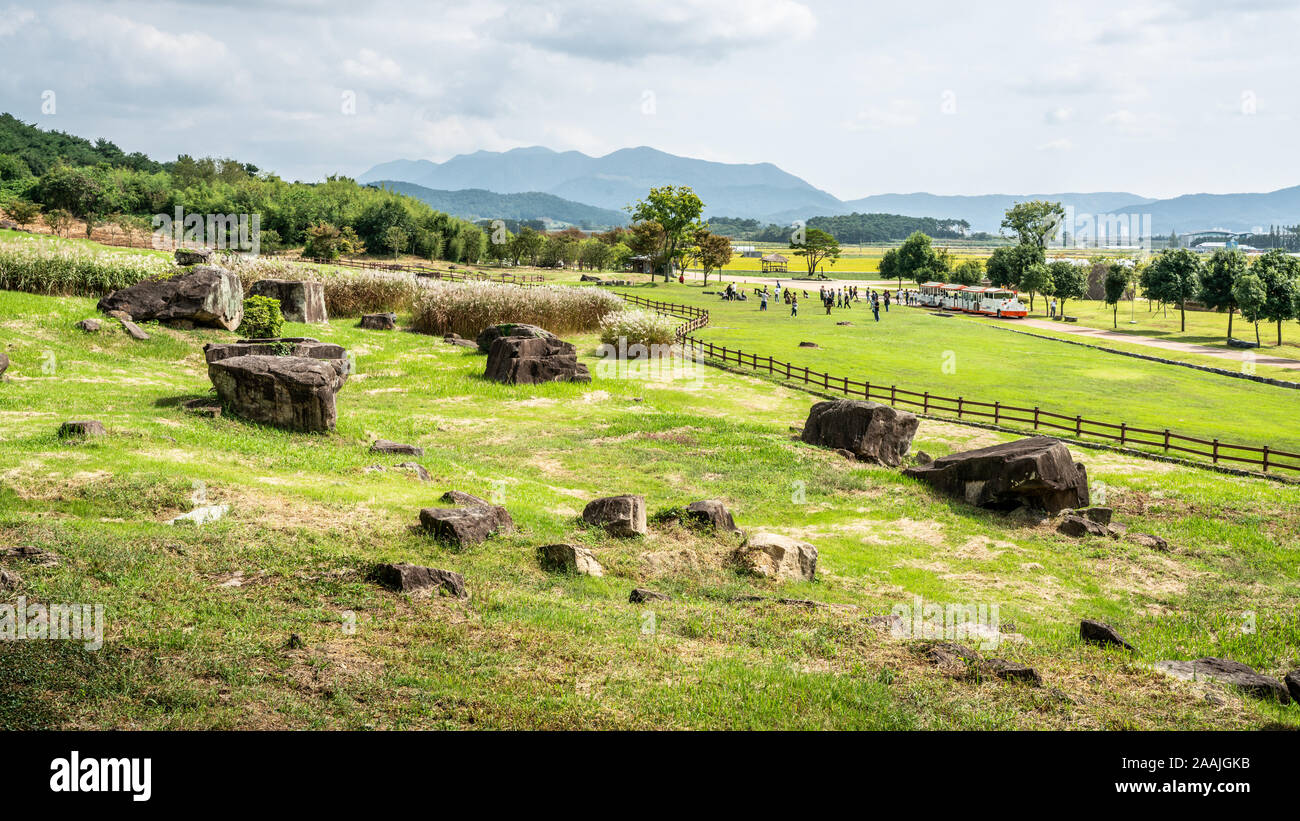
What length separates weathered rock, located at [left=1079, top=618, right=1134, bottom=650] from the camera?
13.1m

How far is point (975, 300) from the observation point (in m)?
89.5

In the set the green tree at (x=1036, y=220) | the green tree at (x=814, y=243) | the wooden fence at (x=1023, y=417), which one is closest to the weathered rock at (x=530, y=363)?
the wooden fence at (x=1023, y=417)

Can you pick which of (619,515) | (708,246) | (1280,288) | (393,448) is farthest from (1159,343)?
(393,448)

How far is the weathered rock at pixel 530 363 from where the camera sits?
34.7m

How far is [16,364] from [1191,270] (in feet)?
293

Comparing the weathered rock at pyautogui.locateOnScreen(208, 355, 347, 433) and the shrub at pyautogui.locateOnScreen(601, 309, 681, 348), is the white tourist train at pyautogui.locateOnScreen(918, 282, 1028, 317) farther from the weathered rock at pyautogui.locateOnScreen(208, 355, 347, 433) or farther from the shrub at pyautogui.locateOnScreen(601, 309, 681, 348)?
the weathered rock at pyautogui.locateOnScreen(208, 355, 347, 433)

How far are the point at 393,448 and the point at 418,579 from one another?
9337mm

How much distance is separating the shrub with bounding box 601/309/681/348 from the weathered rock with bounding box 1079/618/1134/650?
3382 centimetres

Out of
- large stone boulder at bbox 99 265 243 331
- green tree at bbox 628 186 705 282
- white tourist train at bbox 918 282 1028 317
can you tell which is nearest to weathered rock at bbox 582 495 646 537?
large stone boulder at bbox 99 265 243 331

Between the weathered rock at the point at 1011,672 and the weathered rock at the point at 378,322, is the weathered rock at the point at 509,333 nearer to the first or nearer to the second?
the weathered rock at the point at 378,322

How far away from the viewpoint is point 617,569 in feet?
49.9
